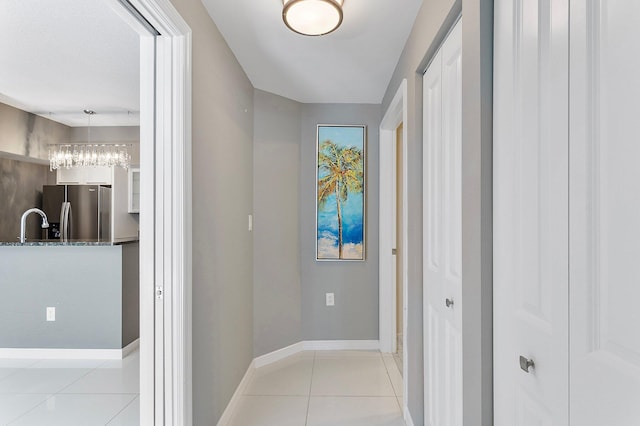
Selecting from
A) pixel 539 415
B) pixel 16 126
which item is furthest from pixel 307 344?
pixel 16 126

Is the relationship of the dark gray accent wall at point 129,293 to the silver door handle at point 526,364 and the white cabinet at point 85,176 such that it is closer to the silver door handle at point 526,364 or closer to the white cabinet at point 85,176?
the white cabinet at point 85,176

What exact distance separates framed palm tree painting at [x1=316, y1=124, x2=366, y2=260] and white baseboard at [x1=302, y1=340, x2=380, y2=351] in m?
0.81

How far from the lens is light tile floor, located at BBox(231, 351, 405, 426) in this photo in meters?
2.27

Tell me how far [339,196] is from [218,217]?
1513mm

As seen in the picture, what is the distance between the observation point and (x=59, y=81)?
133 inches

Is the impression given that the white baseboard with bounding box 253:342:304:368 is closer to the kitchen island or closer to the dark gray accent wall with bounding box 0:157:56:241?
the kitchen island

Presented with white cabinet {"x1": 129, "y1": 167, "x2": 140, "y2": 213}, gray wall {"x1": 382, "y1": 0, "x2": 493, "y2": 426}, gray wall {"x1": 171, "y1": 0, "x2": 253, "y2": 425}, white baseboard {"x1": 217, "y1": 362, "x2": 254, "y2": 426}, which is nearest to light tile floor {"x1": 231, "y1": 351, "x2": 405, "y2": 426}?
white baseboard {"x1": 217, "y1": 362, "x2": 254, "y2": 426}

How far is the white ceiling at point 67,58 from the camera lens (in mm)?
2260

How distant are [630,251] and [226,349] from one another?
220 centimetres

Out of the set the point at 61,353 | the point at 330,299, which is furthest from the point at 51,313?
the point at 330,299

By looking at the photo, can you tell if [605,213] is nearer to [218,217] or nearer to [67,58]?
[218,217]

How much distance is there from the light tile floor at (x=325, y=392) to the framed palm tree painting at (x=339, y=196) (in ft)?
3.10

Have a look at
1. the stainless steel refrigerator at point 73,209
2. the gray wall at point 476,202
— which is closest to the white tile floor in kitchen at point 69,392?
the stainless steel refrigerator at point 73,209

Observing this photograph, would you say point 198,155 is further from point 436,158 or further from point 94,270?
point 94,270
